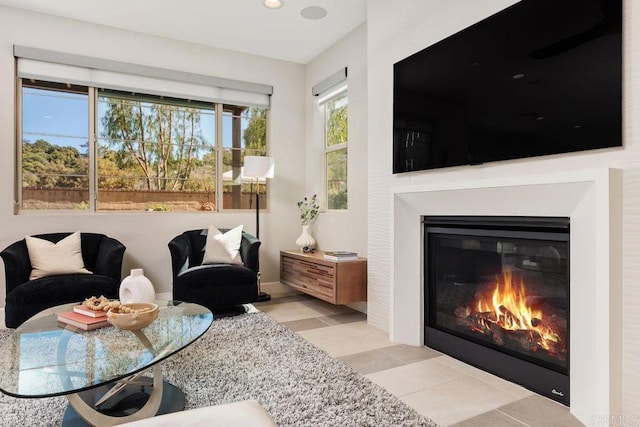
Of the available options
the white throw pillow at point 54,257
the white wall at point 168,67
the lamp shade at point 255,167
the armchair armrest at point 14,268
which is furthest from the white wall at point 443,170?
the armchair armrest at point 14,268

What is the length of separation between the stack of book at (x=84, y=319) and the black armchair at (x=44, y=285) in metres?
1.06

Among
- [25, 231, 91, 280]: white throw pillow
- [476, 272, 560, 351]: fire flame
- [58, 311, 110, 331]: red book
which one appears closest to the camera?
[58, 311, 110, 331]: red book

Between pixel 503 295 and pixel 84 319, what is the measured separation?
2349 mm

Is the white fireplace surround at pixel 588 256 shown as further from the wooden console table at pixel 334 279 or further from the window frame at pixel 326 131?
the window frame at pixel 326 131

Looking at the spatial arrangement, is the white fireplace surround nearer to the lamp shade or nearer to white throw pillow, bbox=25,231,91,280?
the lamp shade

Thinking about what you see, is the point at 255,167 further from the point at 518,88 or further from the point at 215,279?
the point at 518,88

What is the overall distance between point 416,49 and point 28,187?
3730mm

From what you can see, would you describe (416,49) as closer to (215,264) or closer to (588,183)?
(588,183)

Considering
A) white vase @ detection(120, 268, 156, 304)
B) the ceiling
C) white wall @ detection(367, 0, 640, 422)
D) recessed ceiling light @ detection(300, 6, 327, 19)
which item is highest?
the ceiling

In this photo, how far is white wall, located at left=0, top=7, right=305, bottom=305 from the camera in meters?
3.66

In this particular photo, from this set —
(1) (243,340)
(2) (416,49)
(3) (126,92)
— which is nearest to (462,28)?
(2) (416,49)

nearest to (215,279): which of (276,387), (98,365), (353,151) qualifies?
(276,387)

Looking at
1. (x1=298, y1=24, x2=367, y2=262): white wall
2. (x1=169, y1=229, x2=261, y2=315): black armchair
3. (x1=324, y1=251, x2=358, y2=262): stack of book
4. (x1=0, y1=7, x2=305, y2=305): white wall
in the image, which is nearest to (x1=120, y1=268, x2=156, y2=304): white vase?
(x1=169, y1=229, x2=261, y2=315): black armchair

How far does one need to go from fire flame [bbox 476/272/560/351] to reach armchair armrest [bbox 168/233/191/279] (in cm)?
258
